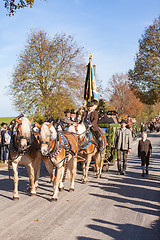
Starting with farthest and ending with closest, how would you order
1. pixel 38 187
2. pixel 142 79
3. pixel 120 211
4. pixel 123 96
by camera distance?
1. pixel 123 96
2. pixel 142 79
3. pixel 38 187
4. pixel 120 211

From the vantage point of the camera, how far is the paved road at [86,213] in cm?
511

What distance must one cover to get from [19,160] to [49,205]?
1547 mm

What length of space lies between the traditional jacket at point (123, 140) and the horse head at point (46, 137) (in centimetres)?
507

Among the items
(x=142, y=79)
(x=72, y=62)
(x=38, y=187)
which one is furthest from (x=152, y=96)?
(x=38, y=187)

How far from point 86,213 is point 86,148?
382 centimetres

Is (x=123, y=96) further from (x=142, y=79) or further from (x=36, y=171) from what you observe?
(x=36, y=171)

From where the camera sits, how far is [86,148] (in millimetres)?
9914

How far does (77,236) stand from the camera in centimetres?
497

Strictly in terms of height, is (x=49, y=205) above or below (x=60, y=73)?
below

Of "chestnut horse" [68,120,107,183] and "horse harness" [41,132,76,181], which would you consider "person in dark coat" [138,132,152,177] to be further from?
"horse harness" [41,132,76,181]

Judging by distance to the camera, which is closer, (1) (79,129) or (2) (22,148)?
(2) (22,148)

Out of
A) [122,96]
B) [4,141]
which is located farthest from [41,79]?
[122,96]

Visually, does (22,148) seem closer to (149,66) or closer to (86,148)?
(86,148)

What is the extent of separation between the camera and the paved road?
5.11 m
